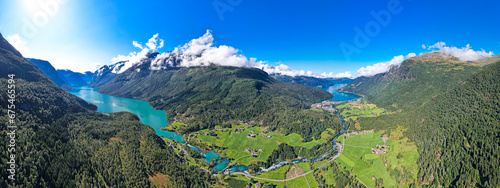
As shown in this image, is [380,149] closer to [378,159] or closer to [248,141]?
[378,159]

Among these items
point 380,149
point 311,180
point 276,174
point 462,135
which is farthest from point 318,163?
point 462,135

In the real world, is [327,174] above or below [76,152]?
below

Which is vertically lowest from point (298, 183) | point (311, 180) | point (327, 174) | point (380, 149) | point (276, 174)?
point (298, 183)

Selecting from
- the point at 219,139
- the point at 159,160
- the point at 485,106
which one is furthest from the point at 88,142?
the point at 485,106

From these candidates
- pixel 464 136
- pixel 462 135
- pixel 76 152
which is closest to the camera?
pixel 76 152

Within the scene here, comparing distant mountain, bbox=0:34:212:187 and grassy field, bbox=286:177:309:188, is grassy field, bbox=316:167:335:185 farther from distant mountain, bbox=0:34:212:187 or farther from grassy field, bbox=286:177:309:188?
distant mountain, bbox=0:34:212:187

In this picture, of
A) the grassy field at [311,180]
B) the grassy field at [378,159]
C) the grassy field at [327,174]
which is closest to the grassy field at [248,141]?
the grassy field at [378,159]

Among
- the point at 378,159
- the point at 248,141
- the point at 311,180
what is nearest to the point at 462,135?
the point at 378,159

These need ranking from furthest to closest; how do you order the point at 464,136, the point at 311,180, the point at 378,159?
the point at 378,159 < the point at 464,136 < the point at 311,180

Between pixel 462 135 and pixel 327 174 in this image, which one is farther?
pixel 462 135
